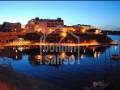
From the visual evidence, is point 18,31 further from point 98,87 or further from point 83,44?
point 98,87

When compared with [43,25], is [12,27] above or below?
below

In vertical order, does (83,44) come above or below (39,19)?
below

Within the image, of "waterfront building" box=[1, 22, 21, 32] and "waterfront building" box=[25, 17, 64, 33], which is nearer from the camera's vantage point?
"waterfront building" box=[1, 22, 21, 32]

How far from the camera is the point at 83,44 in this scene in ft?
237

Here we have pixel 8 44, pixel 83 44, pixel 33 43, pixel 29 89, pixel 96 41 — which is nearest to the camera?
pixel 29 89

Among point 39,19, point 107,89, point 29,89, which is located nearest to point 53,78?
point 107,89

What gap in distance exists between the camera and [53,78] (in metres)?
27.4

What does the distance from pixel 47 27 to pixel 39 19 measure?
661cm

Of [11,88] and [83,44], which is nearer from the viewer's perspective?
[11,88]

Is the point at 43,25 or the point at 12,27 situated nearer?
the point at 12,27

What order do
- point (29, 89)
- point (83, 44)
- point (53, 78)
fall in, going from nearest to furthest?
1. point (29, 89)
2. point (53, 78)
3. point (83, 44)

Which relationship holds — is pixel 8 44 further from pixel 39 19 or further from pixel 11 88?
pixel 11 88

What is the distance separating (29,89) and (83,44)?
189 ft

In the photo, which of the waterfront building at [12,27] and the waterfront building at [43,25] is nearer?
the waterfront building at [12,27]
